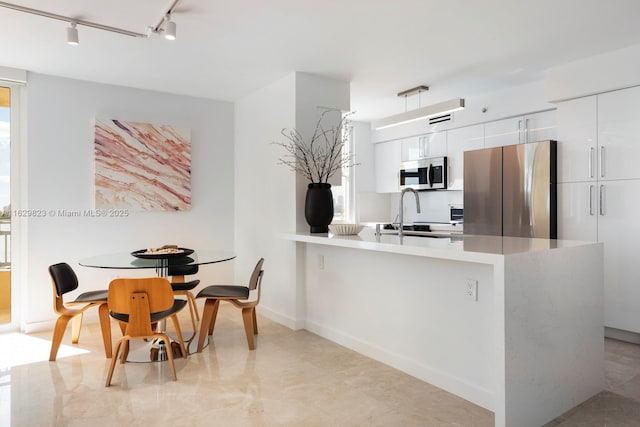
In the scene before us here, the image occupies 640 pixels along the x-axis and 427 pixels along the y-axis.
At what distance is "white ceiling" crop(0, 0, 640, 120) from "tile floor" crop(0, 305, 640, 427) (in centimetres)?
244

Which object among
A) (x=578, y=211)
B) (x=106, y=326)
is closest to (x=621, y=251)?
(x=578, y=211)

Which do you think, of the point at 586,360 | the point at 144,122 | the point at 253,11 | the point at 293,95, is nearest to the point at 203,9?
the point at 253,11

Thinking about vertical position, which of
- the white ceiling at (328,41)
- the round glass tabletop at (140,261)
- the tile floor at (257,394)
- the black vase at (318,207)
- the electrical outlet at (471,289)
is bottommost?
the tile floor at (257,394)

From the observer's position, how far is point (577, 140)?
150 inches

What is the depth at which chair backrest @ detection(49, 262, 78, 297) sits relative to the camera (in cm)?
316

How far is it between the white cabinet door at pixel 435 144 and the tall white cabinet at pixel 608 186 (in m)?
1.57

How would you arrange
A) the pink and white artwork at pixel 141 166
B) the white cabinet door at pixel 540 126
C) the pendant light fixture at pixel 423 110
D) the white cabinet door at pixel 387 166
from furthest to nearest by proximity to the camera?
the white cabinet door at pixel 387 166
the pink and white artwork at pixel 141 166
the white cabinet door at pixel 540 126
the pendant light fixture at pixel 423 110

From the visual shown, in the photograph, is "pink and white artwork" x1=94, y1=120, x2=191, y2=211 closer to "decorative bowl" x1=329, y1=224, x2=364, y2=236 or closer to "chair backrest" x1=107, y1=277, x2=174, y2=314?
"chair backrest" x1=107, y1=277, x2=174, y2=314

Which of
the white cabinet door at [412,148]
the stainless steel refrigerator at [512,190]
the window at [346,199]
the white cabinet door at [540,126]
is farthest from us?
the window at [346,199]

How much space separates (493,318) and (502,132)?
2.99m

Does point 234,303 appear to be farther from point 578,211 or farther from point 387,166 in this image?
point 387,166

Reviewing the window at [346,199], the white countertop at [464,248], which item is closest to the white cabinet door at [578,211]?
the white countertop at [464,248]

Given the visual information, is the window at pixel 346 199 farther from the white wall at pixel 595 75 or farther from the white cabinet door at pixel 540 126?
the white wall at pixel 595 75

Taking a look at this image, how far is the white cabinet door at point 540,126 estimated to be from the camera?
425cm
